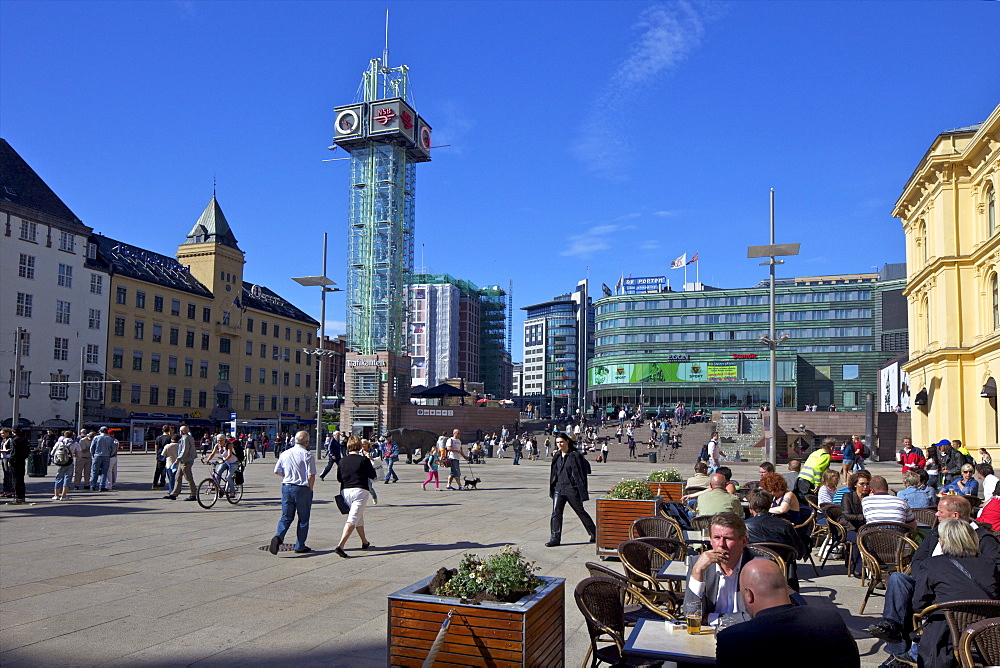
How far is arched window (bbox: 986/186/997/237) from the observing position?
1223 inches

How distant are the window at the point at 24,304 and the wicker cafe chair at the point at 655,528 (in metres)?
60.8

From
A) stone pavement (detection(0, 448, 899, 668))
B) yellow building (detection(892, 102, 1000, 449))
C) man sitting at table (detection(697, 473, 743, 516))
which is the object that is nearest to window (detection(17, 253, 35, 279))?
stone pavement (detection(0, 448, 899, 668))

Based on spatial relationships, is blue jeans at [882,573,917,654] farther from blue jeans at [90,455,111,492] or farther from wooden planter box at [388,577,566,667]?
blue jeans at [90,455,111,492]

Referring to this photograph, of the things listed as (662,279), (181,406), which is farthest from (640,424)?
(662,279)

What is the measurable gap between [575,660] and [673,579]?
101 cm

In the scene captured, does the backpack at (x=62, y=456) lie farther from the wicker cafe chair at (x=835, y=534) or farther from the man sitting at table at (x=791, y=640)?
the man sitting at table at (x=791, y=640)

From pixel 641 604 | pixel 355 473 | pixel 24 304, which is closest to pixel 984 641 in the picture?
pixel 641 604

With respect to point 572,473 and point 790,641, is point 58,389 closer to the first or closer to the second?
point 572,473

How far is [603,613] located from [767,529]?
11.1 feet

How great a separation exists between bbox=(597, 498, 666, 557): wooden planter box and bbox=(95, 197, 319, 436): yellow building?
6197 cm

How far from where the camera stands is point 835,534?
36.1 feet

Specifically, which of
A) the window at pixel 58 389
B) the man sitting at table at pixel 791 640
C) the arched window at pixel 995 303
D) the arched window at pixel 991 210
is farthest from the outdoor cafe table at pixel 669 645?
the window at pixel 58 389

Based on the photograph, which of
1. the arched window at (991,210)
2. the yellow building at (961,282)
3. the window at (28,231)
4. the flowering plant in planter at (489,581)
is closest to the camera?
the flowering plant in planter at (489,581)

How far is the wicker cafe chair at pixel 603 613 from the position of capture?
203 inches
